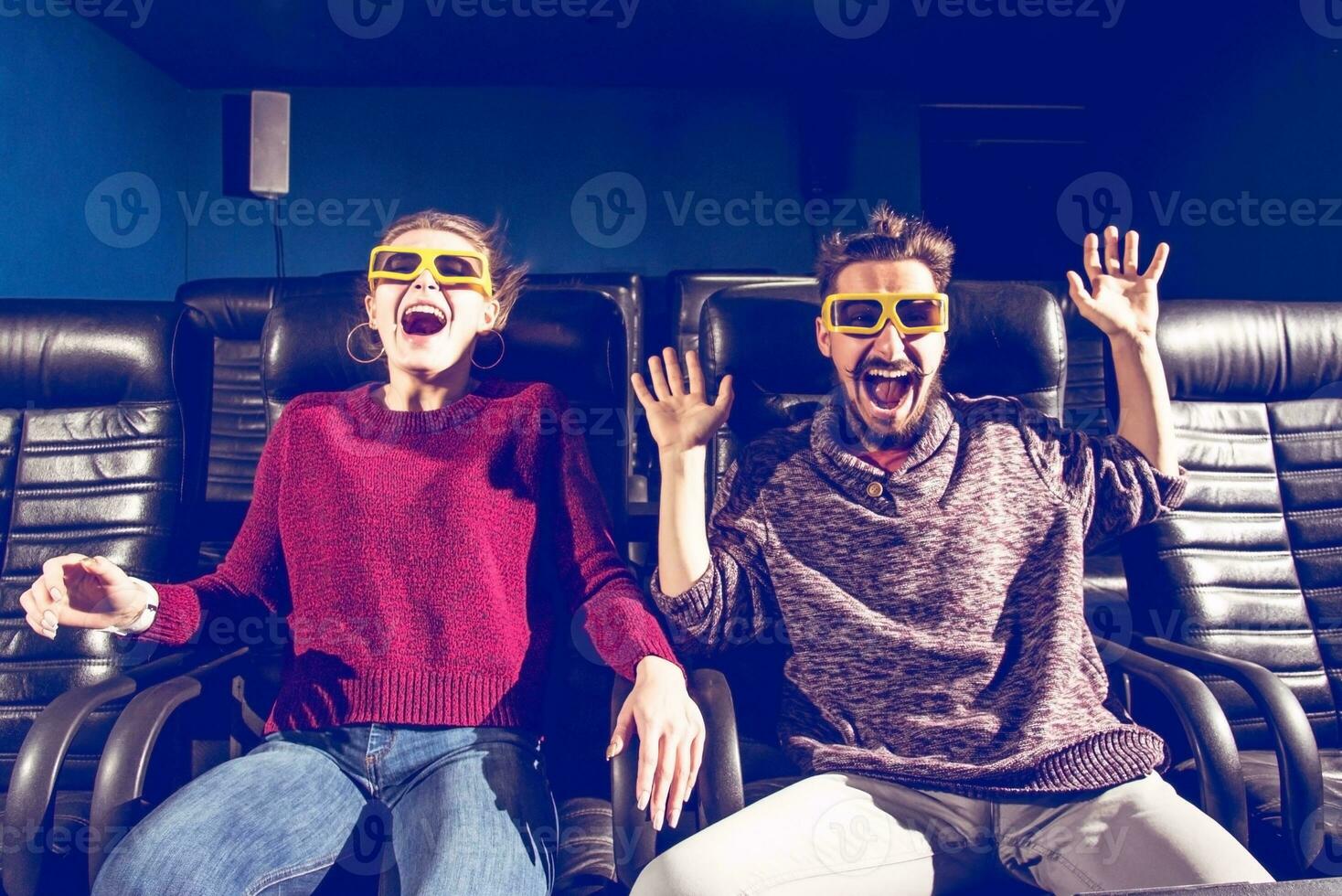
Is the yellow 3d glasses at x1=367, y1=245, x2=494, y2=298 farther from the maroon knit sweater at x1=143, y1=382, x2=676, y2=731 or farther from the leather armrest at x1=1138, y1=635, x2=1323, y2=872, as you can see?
the leather armrest at x1=1138, y1=635, x2=1323, y2=872

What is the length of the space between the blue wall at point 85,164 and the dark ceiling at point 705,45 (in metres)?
0.30

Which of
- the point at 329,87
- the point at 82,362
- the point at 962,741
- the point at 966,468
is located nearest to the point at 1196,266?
the point at 966,468

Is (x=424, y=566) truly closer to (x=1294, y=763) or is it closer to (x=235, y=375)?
(x=1294, y=763)

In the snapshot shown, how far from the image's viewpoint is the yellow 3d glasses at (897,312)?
1.52 metres

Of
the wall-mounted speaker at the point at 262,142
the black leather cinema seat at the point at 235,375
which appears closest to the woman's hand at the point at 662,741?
the black leather cinema seat at the point at 235,375

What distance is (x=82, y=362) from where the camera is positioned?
5.94 feet

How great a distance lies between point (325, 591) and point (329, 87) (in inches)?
205

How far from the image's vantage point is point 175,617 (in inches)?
56.2

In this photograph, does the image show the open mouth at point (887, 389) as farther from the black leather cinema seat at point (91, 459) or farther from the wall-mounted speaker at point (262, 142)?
the wall-mounted speaker at point (262, 142)

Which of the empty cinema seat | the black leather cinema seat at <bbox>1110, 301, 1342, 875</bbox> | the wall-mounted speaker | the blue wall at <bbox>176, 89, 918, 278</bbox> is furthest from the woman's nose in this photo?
the blue wall at <bbox>176, 89, 918, 278</bbox>

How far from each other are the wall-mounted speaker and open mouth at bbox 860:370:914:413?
2944mm

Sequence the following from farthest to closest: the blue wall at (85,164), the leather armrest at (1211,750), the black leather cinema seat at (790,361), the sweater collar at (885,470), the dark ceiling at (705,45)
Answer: the dark ceiling at (705,45) → the blue wall at (85,164) → the black leather cinema seat at (790,361) → the sweater collar at (885,470) → the leather armrest at (1211,750)

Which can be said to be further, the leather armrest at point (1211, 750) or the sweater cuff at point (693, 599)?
the sweater cuff at point (693, 599)

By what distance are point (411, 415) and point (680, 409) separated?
456 millimetres
